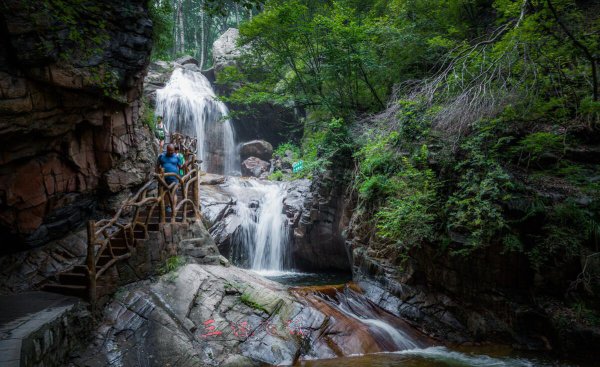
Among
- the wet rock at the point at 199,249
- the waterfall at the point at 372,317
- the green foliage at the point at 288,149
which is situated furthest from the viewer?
the green foliage at the point at 288,149

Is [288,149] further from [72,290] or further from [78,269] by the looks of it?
[72,290]

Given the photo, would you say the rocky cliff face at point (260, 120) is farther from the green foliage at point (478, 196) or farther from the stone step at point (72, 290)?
the stone step at point (72, 290)

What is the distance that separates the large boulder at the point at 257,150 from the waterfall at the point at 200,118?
95 cm

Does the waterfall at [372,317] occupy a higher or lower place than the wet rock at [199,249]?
lower

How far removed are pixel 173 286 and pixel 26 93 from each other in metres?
5.19

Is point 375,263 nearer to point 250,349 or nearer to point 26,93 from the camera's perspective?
point 250,349

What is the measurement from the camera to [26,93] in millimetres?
7004

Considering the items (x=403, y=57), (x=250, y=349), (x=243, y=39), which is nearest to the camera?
(x=250, y=349)

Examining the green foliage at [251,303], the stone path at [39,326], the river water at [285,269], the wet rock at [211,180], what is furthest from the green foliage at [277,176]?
the stone path at [39,326]

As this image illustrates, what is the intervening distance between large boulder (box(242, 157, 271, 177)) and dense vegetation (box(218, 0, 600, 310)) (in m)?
10.7

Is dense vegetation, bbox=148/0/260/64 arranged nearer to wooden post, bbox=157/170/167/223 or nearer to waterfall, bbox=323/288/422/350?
wooden post, bbox=157/170/167/223

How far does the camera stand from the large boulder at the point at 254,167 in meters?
21.8

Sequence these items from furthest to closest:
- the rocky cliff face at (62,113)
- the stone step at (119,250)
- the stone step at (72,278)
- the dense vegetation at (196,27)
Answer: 1. the dense vegetation at (196,27)
2. the rocky cliff face at (62,113)
3. the stone step at (119,250)
4. the stone step at (72,278)

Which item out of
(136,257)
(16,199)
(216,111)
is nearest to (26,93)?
(16,199)
